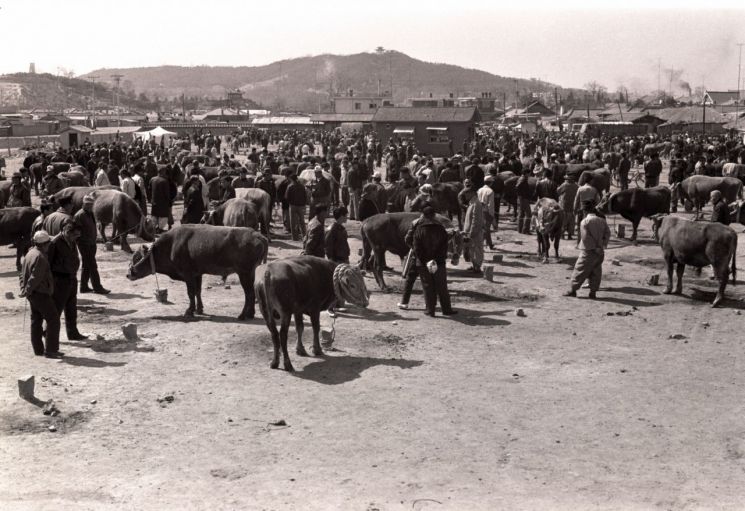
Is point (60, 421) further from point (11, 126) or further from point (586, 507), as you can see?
point (11, 126)

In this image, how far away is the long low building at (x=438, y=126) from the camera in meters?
49.9

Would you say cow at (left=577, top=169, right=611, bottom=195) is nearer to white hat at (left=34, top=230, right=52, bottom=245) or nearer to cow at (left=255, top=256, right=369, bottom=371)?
cow at (left=255, top=256, right=369, bottom=371)

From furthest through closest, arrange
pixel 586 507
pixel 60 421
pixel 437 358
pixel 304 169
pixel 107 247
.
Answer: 1. pixel 304 169
2. pixel 107 247
3. pixel 437 358
4. pixel 60 421
5. pixel 586 507

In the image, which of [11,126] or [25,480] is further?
[11,126]

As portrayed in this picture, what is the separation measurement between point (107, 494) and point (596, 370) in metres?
6.42

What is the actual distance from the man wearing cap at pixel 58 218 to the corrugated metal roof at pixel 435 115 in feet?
127

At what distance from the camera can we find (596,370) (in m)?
11.1

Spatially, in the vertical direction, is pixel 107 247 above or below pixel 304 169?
below

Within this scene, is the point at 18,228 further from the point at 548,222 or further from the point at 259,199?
the point at 548,222

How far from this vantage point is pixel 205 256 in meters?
13.6

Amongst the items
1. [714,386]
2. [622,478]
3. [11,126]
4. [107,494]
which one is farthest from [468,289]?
[11,126]

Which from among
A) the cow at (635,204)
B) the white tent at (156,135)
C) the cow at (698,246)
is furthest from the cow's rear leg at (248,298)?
the white tent at (156,135)

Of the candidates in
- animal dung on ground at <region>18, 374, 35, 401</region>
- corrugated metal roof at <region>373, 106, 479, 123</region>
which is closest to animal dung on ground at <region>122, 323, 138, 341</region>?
animal dung on ground at <region>18, 374, 35, 401</region>

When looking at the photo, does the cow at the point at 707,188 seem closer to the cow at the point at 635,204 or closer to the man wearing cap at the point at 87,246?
the cow at the point at 635,204
